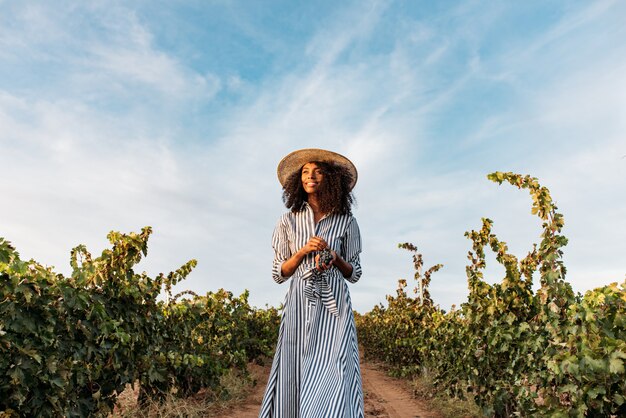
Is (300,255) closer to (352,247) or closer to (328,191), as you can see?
(352,247)

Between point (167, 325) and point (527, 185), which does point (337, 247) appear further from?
point (167, 325)

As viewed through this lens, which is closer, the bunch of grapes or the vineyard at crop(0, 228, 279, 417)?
the bunch of grapes

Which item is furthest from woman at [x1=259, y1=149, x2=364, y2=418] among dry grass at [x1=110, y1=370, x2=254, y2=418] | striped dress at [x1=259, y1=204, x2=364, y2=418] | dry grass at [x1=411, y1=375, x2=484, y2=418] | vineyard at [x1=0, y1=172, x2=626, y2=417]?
dry grass at [x1=411, y1=375, x2=484, y2=418]

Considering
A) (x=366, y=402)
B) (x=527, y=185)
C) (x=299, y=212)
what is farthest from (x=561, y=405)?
(x=366, y=402)

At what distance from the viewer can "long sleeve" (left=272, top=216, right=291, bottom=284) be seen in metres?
3.60

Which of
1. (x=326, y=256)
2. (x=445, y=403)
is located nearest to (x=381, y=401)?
(x=445, y=403)

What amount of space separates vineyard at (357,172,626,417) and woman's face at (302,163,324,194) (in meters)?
2.01

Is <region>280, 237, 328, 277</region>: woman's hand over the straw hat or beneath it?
beneath

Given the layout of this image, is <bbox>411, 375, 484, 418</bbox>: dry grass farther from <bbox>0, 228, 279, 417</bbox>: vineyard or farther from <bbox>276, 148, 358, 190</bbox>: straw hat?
<bbox>276, 148, 358, 190</bbox>: straw hat

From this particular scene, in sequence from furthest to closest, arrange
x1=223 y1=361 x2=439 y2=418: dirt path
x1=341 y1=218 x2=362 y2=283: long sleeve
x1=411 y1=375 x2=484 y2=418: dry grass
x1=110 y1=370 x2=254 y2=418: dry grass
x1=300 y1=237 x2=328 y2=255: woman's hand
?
x1=223 y1=361 x2=439 y2=418: dirt path → x1=411 y1=375 x2=484 y2=418: dry grass → x1=110 y1=370 x2=254 y2=418: dry grass → x1=341 y1=218 x2=362 y2=283: long sleeve → x1=300 y1=237 x2=328 y2=255: woman's hand

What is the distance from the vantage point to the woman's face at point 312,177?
144 inches

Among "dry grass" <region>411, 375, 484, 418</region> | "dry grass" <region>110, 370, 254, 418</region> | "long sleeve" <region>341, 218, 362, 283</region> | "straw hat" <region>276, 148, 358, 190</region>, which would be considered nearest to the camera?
"long sleeve" <region>341, 218, 362, 283</region>

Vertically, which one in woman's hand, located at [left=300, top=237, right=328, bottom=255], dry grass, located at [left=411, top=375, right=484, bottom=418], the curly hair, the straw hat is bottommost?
dry grass, located at [left=411, top=375, right=484, bottom=418]

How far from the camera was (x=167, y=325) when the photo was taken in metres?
6.80
